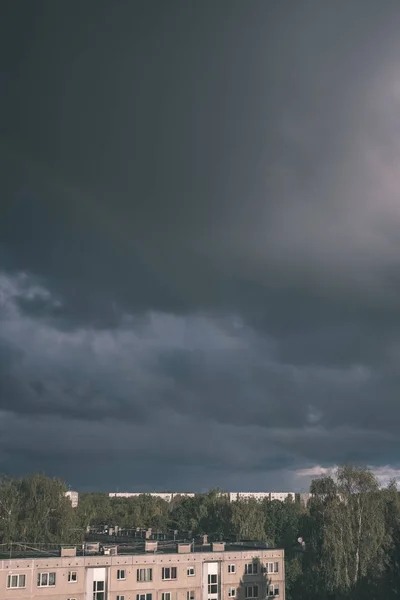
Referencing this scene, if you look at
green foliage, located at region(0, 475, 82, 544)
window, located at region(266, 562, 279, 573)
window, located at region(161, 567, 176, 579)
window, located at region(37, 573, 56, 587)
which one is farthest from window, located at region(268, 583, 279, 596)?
green foliage, located at region(0, 475, 82, 544)

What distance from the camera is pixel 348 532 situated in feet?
311

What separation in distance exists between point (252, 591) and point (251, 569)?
2775 millimetres

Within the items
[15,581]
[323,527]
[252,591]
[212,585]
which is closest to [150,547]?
[212,585]

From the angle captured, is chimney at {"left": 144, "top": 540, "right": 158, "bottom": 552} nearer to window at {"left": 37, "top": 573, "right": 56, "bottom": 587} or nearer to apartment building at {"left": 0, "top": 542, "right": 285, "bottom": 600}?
apartment building at {"left": 0, "top": 542, "right": 285, "bottom": 600}

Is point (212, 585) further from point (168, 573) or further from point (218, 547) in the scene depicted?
point (168, 573)

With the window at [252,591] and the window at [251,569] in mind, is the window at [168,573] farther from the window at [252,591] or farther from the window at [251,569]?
the window at [252,591]

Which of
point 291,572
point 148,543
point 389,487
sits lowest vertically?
point 291,572

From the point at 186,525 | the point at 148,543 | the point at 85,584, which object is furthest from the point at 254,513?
the point at 85,584

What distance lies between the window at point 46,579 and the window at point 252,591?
24.8 meters

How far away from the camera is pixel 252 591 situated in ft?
266

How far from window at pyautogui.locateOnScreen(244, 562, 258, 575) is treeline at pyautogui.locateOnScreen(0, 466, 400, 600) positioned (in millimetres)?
14798

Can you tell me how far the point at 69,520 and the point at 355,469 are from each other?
5709 centimetres

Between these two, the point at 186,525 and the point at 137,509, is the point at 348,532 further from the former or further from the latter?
the point at 137,509

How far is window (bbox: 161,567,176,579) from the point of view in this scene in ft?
250
